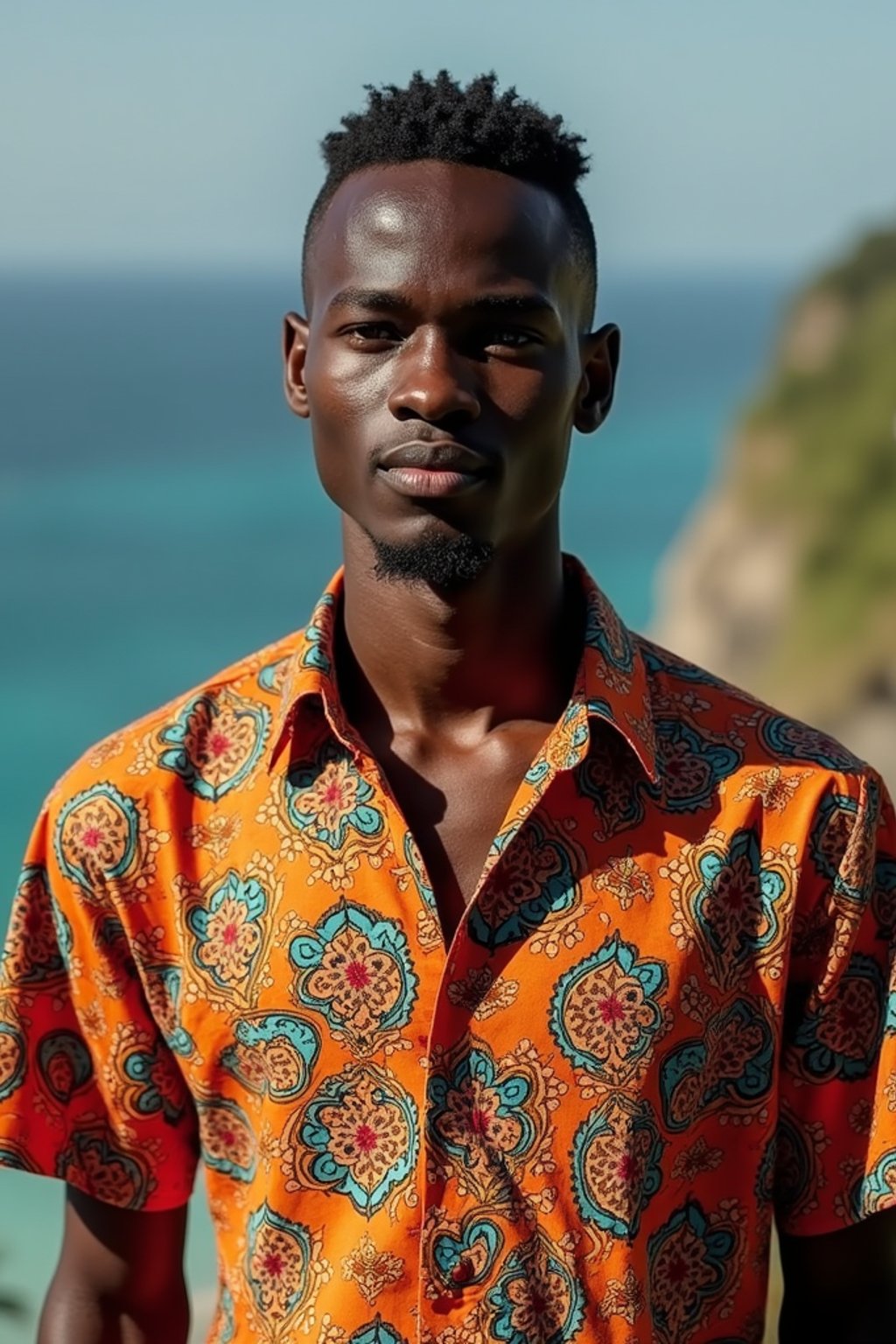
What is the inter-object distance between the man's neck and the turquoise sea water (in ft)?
25.2

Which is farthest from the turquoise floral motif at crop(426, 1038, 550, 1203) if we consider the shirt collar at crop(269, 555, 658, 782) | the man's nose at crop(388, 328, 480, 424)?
the man's nose at crop(388, 328, 480, 424)

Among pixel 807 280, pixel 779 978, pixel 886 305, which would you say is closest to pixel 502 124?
pixel 779 978

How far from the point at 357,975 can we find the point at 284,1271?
1.18 ft

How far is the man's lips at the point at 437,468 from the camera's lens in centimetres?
231

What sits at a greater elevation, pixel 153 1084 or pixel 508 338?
pixel 508 338

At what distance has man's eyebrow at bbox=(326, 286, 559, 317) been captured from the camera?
2.34 metres

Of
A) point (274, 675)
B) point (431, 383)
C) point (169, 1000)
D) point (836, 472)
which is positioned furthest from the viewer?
point (836, 472)

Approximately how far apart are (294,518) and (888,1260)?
20.7 m

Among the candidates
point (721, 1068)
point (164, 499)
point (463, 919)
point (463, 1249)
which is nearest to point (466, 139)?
point (463, 919)

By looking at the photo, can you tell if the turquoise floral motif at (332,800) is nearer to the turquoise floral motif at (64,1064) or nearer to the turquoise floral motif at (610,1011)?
the turquoise floral motif at (610,1011)

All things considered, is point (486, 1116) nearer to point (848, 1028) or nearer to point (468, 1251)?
point (468, 1251)

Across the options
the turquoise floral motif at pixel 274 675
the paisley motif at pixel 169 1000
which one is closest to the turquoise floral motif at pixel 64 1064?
→ the paisley motif at pixel 169 1000

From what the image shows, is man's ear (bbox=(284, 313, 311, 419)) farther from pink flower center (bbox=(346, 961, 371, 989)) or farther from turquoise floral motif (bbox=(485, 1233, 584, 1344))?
turquoise floral motif (bbox=(485, 1233, 584, 1344))

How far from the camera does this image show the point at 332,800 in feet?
8.09
